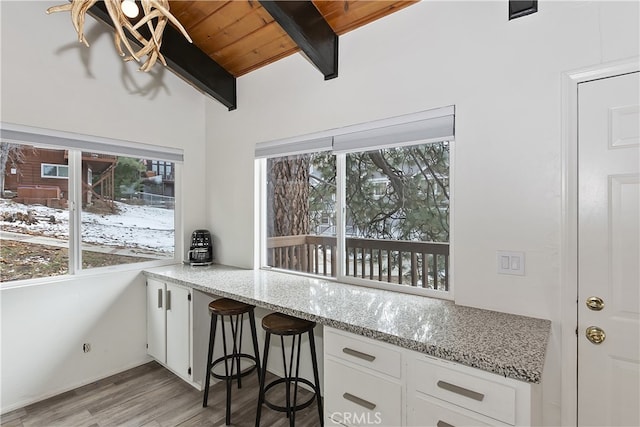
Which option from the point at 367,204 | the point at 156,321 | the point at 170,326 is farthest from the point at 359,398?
the point at 156,321

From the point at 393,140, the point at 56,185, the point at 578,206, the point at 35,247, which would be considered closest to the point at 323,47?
the point at 393,140

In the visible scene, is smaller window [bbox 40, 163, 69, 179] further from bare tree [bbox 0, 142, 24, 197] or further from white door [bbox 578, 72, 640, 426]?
white door [bbox 578, 72, 640, 426]

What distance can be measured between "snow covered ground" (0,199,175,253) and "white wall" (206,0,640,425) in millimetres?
2084

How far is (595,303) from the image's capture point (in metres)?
1.48

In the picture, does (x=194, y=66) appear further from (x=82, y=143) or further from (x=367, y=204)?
(x=367, y=204)

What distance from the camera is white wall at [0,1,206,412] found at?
2.25 m

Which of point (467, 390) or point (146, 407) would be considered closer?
point (467, 390)

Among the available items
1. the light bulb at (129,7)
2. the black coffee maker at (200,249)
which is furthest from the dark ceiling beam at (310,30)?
the black coffee maker at (200,249)

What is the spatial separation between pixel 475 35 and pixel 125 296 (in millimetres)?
3294

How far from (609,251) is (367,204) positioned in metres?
1.36

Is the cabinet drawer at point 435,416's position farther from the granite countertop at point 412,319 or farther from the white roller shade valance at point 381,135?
the white roller shade valance at point 381,135

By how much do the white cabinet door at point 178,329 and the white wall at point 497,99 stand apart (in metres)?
1.91

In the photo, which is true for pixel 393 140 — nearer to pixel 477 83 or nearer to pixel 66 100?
pixel 477 83

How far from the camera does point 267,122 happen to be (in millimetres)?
2881
